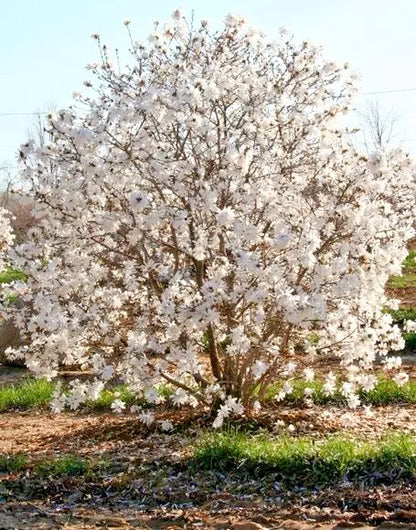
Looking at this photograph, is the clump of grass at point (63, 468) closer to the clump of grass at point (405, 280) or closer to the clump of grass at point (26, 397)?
the clump of grass at point (26, 397)

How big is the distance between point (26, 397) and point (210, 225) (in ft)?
14.3

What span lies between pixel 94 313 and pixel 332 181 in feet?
7.13

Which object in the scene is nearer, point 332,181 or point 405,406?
point 332,181

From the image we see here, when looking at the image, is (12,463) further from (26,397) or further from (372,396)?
(372,396)

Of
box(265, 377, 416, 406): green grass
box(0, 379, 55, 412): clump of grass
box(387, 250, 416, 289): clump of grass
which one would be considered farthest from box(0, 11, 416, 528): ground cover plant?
box(387, 250, 416, 289): clump of grass

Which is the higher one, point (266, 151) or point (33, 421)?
point (266, 151)

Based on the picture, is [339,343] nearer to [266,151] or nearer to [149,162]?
[266,151]

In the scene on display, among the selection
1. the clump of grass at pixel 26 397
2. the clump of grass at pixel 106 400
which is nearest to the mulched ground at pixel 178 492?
the clump of grass at pixel 106 400

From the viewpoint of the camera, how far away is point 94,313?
20.9 ft

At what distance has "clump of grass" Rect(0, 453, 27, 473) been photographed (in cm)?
642

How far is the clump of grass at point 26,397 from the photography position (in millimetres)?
9305

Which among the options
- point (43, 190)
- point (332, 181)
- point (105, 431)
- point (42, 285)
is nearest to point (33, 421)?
point (105, 431)

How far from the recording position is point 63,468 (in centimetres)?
608

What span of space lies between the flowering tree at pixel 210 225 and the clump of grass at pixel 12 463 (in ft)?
1.86
